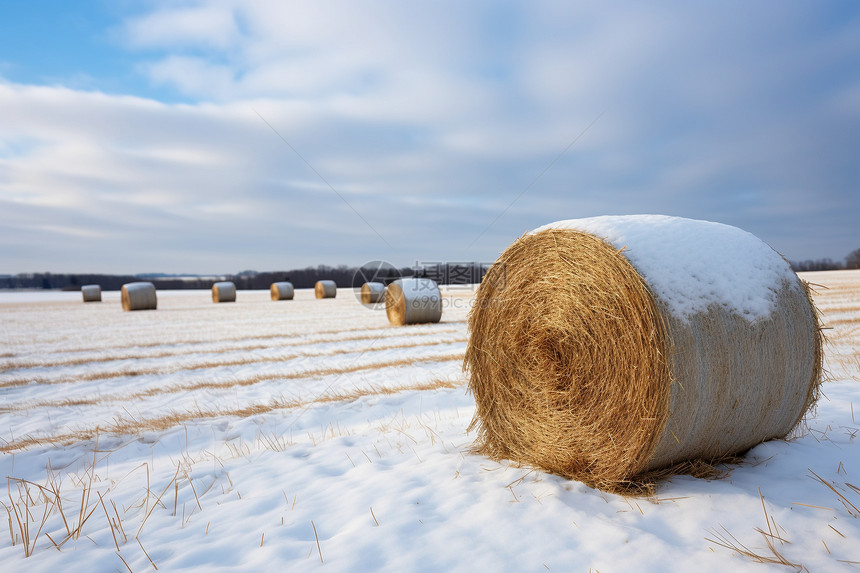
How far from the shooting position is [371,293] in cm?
2689

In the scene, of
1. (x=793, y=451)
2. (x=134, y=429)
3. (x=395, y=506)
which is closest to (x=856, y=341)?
(x=793, y=451)

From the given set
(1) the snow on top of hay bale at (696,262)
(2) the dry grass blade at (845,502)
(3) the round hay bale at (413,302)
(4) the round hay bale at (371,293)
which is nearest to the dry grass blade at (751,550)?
(2) the dry grass blade at (845,502)

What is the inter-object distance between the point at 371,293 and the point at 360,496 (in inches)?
931

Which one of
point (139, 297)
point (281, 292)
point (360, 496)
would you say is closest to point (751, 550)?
point (360, 496)

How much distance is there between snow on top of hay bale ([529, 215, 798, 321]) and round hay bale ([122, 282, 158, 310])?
89.9 feet

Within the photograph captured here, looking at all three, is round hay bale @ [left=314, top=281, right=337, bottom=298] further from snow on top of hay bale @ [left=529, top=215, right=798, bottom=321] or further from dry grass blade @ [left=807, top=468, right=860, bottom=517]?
dry grass blade @ [left=807, top=468, right=860, bottom=517]

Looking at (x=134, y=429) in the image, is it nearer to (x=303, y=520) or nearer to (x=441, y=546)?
(x=303, y=520)

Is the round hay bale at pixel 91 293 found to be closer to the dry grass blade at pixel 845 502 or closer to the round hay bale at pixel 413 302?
the round hay bale at pixel 413 302

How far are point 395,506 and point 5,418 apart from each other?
619 centimetres

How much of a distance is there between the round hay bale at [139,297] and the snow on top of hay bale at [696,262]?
27.4m

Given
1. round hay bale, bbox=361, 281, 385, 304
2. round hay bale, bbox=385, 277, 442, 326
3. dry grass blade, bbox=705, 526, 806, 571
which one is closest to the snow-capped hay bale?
dry grass blade, bbox=705, 526, 806, 571

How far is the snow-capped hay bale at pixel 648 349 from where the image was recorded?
328cm

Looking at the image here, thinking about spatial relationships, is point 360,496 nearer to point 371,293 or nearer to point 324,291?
point 371,293

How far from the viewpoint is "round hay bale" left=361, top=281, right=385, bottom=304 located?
87.5 ft
